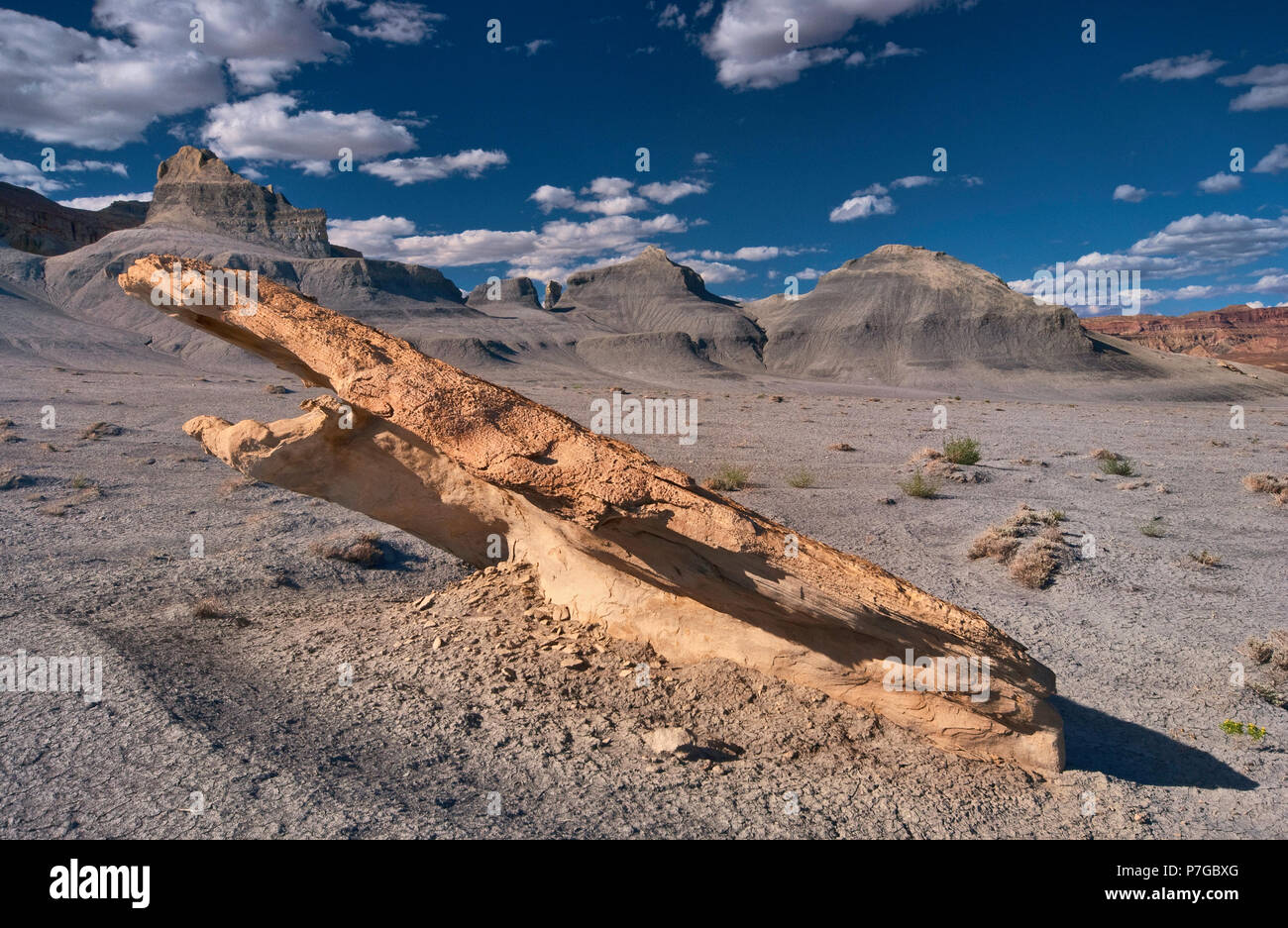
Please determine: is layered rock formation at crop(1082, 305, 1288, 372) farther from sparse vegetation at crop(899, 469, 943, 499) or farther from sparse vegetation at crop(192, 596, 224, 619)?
sparse vegetation at crop(192, 596, 224, 619)

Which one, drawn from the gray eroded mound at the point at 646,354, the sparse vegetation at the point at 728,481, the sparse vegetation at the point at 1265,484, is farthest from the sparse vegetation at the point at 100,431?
the gray eroded mound at the point at 646,354

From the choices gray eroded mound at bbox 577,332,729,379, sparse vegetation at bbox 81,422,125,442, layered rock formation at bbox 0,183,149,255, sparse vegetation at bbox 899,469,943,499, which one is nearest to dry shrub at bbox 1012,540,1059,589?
sparse vegetation at bbox 899,469,943,499

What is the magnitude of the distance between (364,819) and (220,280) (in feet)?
10.2

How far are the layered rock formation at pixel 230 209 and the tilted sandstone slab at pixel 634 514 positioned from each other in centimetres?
8834

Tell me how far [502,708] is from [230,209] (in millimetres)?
94467

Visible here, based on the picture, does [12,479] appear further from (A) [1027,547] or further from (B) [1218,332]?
(B) [1218,332]

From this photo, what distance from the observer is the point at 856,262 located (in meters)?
90.5

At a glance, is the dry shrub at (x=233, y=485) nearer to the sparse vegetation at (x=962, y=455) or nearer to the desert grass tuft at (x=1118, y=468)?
the sparse vegetation at (x=962, y=455)

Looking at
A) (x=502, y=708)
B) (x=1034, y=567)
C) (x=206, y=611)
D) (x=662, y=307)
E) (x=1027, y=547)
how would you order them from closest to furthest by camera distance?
1. (x=502, y=708)
2. (x=206, y=611)
3. (x=1034, y=567)
4. (x=1027, y=547)
5. (x=662, y=307)

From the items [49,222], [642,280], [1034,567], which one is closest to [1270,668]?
[1034,567]

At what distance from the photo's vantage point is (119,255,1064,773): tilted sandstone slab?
3936 millimetres

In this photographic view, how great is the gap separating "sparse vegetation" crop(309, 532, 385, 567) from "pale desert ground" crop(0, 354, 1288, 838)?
123 mm

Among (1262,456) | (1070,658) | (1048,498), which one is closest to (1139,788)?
(1070,658)

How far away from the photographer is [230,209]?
81.4 m
